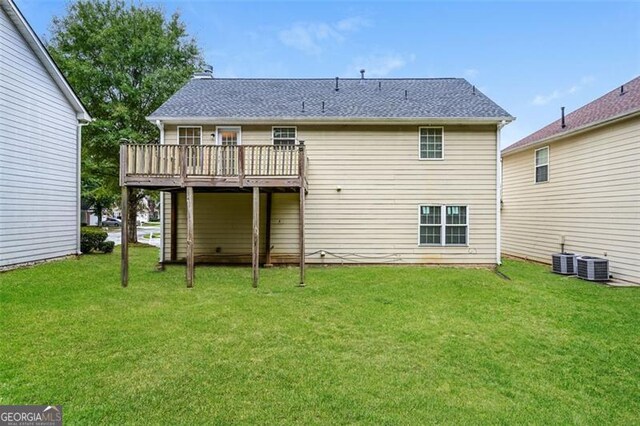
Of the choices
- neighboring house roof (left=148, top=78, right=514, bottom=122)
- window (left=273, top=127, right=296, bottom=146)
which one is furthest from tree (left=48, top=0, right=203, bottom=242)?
window (left=273, top=127, right=296, bottom=146)

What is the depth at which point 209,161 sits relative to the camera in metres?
8.25

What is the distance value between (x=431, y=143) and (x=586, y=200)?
5052 millimetres

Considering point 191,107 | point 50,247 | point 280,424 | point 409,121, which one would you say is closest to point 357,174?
point 409,121

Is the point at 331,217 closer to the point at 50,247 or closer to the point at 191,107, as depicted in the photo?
the point at 191,107

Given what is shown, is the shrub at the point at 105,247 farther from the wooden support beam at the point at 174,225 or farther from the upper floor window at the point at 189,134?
the upper floor window at the point at 189,134

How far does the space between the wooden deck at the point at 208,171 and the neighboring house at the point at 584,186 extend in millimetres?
8725

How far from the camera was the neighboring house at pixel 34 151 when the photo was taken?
8875mm

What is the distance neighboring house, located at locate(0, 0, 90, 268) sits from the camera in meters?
8.88

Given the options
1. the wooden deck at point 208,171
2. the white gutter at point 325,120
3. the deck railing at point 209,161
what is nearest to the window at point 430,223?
the white gutter at point 325,120

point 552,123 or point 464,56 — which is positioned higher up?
point 464,56

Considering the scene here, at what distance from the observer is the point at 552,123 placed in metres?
13.4

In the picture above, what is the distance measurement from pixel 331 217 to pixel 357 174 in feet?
5.38

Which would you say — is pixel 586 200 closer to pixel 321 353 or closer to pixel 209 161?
pixel 321 353

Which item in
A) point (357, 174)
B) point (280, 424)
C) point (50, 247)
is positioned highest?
point (357, 174)
